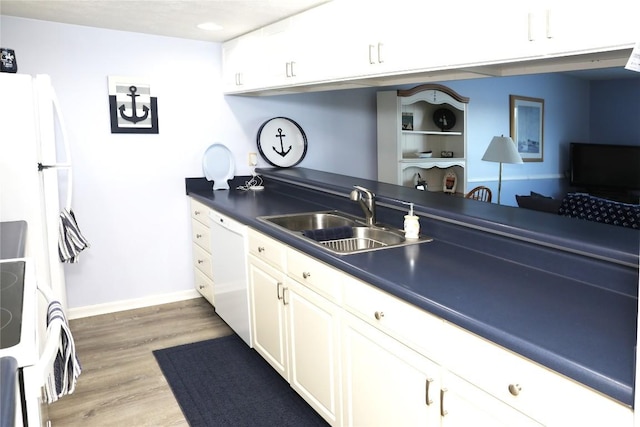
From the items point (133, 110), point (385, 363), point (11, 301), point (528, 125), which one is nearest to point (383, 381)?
point (385, 363)

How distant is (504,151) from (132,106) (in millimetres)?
3378

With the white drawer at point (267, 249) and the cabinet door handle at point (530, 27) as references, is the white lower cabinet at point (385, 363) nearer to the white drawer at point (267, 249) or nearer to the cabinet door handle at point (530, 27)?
the white drawer at point (267, 249)

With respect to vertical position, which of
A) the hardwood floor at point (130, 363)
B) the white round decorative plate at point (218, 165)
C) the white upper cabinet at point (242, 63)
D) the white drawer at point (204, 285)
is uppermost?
the white upper cabinet at point (242, 63)

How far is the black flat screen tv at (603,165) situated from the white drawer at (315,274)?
6.14m

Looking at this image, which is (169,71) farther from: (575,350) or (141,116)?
(575,350)

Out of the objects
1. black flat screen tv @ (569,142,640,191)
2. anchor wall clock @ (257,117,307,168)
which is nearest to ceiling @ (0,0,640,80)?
anchor wall clock @ (257,117,307,168)

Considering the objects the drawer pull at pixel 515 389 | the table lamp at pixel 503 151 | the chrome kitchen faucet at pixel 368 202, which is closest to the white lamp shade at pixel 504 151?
the table lamp at pixel 503 151

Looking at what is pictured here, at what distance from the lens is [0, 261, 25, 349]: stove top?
3.05 feet

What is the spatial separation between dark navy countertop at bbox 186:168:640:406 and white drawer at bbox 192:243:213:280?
1167 millimetres

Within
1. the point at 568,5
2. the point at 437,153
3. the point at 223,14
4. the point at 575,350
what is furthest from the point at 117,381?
the point at 437,153

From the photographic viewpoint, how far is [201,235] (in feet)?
12.5

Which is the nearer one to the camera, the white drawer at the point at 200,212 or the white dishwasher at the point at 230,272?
the white dishwasher at the point at 230,272

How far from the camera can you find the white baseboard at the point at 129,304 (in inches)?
146

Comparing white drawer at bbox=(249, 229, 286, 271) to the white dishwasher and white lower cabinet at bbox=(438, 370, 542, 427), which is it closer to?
the white dishwasher
